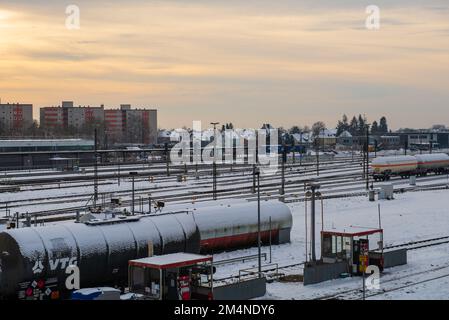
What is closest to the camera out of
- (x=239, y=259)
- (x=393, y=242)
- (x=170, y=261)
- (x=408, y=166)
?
(x=170, y=261)

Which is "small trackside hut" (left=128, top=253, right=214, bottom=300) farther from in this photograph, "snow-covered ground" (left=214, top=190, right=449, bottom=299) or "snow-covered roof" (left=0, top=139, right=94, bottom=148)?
"snow-covered roof" (left=0, top=139, right=94, bottom=148)

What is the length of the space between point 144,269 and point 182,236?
243 inches

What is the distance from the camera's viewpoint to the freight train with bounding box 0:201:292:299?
23641 millimetres

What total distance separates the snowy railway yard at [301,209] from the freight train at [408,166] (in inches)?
53.2

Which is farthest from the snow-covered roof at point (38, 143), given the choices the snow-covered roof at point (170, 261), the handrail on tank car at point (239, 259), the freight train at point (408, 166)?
the snow-covered roof at point (170, 261)

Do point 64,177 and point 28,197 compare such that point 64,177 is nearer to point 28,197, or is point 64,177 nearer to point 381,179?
point 28,197

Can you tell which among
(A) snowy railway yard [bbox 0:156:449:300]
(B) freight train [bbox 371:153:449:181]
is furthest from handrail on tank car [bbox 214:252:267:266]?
(B) freight train [bbox 371:153:449:181]

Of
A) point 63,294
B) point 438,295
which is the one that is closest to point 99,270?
point 63,294

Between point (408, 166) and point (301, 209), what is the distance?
39.4 meters

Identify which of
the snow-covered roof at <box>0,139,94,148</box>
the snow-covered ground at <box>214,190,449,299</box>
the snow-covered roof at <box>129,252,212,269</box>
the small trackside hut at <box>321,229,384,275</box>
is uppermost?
the snow-covered roof at <box>0,139,94,148</box>

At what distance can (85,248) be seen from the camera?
2511 centimetres

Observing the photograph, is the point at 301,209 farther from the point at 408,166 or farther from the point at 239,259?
the point at 408,166

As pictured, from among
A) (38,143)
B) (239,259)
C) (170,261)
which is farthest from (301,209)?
(38,143)

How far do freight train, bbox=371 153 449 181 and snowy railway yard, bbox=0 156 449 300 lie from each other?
1351mm
